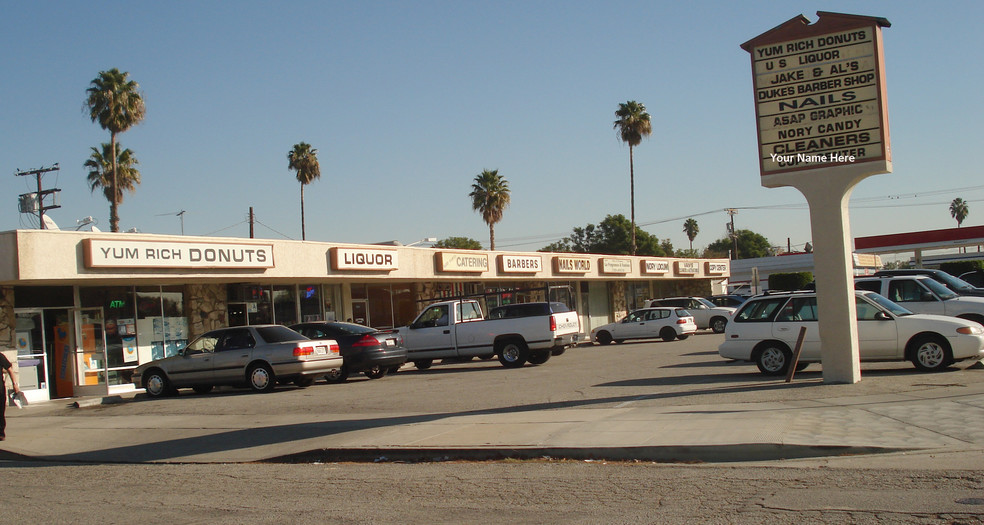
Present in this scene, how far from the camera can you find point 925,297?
18.6 metres

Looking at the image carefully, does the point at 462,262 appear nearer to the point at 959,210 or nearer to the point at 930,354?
the point at 930,354

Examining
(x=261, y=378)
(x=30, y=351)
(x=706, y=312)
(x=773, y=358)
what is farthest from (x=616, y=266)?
(x=30, y=351)

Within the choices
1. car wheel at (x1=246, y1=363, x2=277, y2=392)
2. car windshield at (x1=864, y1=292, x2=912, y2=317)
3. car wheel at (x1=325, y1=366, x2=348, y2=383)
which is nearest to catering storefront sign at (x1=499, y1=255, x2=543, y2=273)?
car wheel at (x1=325, y1=366, x2=348, y2=383)

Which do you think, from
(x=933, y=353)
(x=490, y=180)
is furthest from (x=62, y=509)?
(x=490, y=180)

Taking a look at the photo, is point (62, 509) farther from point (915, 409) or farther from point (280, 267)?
point (280, 267)

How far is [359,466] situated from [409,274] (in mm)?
20610

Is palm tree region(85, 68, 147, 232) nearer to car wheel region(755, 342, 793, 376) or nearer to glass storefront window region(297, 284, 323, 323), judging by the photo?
glass storefront window region(297, 284, 323, 323)

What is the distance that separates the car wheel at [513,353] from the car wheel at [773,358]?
26.1 ft

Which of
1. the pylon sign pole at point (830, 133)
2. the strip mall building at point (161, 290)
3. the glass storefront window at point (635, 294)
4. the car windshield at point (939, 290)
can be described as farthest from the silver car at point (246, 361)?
the glass storefront window at point (635, 294)

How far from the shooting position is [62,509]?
784 centimetres

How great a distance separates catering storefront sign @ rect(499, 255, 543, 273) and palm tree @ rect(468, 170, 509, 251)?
18.9m

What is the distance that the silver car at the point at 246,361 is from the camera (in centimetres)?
1873

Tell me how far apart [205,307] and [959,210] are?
398ft

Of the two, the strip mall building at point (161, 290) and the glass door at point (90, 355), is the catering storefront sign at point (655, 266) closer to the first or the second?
the strip mall building at point (161, 290)
